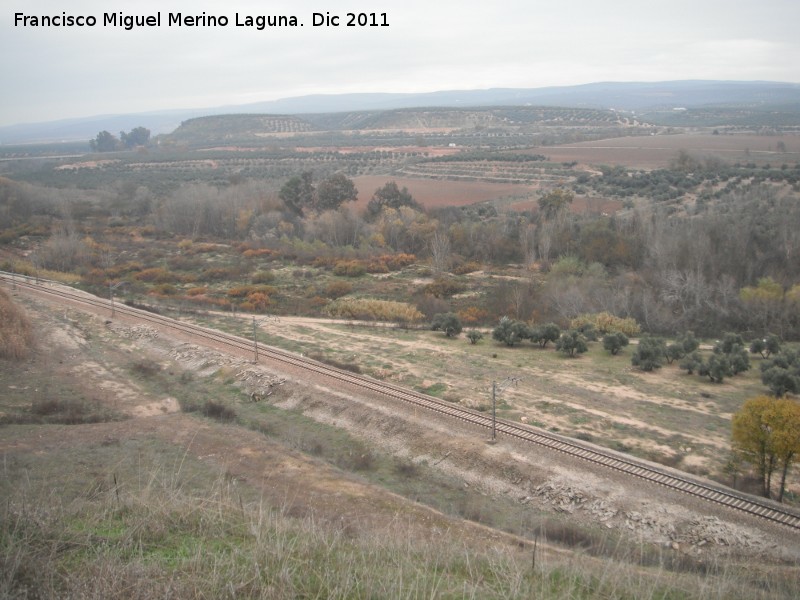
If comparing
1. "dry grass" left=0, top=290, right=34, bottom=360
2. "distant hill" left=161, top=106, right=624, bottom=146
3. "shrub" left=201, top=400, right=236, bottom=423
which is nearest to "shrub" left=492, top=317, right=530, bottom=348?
"shrub" left=201, top=400, right=236, bottom=423

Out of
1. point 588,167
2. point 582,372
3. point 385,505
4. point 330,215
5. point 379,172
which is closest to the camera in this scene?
point 385,505

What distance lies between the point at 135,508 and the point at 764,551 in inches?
483

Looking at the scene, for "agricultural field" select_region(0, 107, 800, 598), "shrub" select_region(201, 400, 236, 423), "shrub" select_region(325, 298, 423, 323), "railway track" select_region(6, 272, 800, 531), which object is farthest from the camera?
"shrub" select_region(325, 298, 423, 323)

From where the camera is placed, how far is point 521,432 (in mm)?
18562

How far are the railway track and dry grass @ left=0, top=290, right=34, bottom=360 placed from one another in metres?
5.74

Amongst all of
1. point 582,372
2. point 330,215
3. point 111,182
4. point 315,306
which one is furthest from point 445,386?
point 111,182

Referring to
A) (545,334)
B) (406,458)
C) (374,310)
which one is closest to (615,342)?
(545,334)

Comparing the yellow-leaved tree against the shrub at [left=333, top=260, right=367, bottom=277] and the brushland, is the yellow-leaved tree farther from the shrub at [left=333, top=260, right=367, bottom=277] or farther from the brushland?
the shrub at [left=333, top=260, right=367, bottom=277]

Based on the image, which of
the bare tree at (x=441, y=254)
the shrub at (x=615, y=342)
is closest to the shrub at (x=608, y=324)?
the shrub at (x=615, y=342)

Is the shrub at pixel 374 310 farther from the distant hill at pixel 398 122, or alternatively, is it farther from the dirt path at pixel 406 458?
the distant hill at pixel 398 122

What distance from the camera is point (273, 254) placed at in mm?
54625

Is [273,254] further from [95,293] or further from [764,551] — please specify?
[764,551]

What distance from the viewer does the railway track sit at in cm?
1448

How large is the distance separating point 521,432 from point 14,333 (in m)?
20.6
